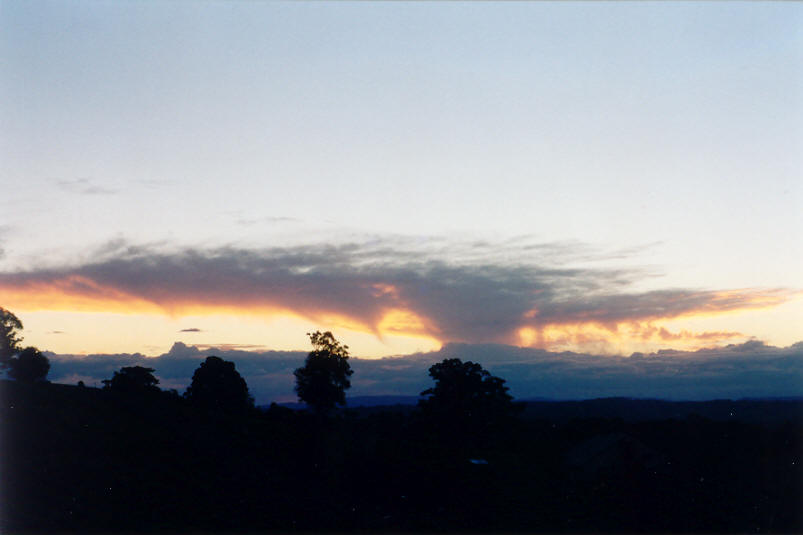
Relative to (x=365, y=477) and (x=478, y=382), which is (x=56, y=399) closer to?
(x=365, y=477)

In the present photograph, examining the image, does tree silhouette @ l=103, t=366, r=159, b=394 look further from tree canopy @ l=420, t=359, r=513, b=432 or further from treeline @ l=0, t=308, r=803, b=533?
tree canopy @ l=420, t=359, r=513, b=432

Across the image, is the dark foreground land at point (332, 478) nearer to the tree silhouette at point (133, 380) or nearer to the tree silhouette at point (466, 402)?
the tree silhouette at point (466, 402)

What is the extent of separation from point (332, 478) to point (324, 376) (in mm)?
37637

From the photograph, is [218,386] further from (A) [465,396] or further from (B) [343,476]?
(B) [343,476]

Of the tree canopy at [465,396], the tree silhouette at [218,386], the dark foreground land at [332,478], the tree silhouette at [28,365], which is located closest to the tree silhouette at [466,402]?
the tree canopy at [465,396]

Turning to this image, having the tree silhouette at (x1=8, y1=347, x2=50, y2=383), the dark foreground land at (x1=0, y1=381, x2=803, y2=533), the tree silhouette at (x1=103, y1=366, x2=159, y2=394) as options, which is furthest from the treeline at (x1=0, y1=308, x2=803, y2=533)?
the tree silhouette at (x1=8, y1=347, x2=50, y2=383)

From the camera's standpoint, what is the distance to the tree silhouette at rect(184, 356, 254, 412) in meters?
72.4

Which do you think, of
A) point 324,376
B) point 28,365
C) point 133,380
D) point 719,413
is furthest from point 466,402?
point 719,413

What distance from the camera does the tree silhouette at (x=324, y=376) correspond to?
2936 inches

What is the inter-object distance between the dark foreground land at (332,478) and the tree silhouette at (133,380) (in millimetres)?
19412

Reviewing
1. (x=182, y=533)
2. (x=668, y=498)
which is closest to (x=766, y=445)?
(x=668, y=498)

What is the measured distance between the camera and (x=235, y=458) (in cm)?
3881

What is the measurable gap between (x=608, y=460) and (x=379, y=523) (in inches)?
760

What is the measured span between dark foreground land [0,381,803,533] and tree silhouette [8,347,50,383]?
3076 centimetres
